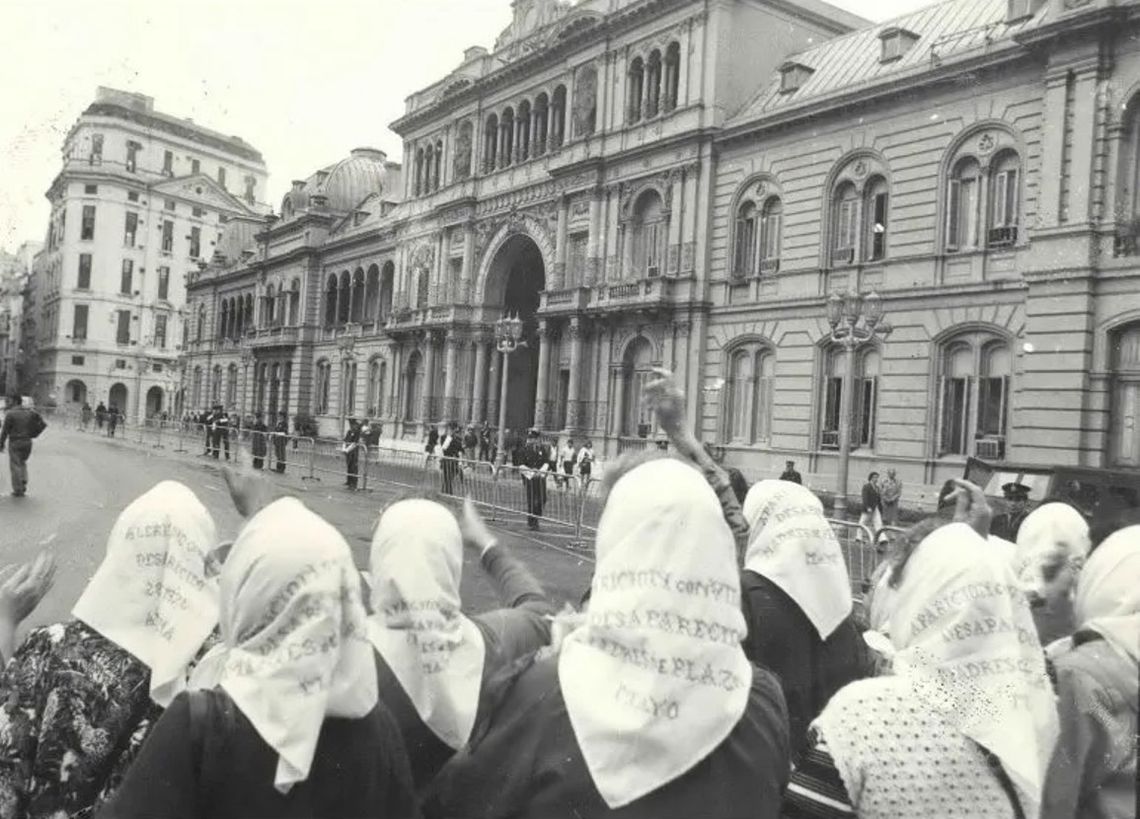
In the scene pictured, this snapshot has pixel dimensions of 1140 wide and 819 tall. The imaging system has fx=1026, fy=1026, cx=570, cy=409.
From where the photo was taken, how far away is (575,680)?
2238 millimetres

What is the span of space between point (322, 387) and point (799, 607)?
168ft

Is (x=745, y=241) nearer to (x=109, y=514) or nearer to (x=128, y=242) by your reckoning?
(x=109, y=514)

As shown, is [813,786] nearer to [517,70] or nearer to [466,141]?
[517,70]

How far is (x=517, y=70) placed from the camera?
126 feet

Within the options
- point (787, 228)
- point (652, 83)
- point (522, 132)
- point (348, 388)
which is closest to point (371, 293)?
point (348, 388)

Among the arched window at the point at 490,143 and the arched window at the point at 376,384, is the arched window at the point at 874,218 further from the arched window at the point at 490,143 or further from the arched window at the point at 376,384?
the arched window at the point at 376,384

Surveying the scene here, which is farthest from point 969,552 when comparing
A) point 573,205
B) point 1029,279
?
point 573,205

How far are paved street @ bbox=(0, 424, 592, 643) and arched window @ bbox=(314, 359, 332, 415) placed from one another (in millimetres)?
25320

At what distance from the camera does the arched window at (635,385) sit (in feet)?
105

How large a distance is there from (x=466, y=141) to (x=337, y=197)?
16.0 m

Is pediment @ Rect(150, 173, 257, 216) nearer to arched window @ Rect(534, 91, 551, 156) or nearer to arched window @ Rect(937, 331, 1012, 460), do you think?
arched window @ Rect(534, 91, 551, 156)

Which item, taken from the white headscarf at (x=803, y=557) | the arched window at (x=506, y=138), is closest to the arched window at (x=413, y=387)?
the arched window at (x=506, y=138)

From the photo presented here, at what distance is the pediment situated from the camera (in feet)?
164

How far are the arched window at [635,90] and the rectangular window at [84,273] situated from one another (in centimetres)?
2594
